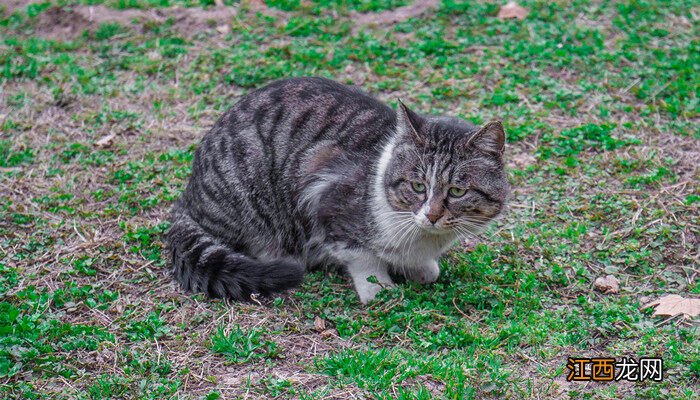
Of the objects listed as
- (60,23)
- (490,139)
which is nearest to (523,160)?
(490,139)

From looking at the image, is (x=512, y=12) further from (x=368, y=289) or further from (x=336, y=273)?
(x=368, y=289)

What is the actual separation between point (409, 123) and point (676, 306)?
1.86m

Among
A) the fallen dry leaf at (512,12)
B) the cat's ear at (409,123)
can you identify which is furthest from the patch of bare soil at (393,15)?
the cat's ear at (409,123)

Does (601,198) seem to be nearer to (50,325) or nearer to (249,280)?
(249,280)

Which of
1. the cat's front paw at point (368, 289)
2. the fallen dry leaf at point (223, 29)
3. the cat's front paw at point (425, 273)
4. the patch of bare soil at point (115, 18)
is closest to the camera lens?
the cat's front paw at point (368, 289)

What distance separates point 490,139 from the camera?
14.9 feet

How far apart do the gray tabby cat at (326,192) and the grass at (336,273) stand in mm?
225

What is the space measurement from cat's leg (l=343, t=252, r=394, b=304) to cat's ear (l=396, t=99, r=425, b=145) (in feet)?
2.58

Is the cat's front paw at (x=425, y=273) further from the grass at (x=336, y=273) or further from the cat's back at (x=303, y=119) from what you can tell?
the cat's back at (x=303, y=119)

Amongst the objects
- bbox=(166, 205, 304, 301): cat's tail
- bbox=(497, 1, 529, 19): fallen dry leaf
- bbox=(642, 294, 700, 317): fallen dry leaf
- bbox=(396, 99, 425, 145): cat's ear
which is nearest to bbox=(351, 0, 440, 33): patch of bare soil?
bbox=(497, 1, 529, 19): fallen dry leaf

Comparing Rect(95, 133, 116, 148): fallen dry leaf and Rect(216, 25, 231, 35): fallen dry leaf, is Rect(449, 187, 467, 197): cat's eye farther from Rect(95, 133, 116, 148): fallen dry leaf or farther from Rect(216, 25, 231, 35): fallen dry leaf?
Rect(216, 25, 231, 35): fallen dry leaf

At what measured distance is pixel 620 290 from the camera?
15.9ft

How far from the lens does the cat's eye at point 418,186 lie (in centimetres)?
462

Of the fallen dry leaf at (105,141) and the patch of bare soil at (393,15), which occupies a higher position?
the patch of bare soil at (393,15)
